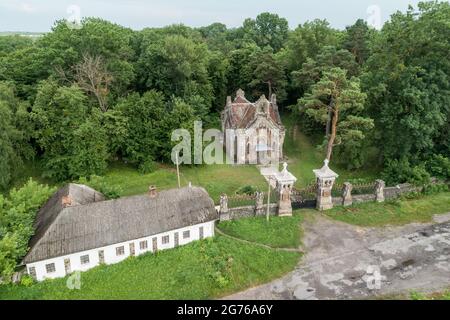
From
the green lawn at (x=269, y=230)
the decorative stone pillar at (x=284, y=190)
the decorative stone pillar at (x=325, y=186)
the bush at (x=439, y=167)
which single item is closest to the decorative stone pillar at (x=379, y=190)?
the decorative stone pillar at (x=325, y=186)

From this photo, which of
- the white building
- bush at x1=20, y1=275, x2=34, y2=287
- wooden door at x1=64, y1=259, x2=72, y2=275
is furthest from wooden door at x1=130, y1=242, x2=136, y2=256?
bush at x1=20, y1=275, x2=34, y2=287

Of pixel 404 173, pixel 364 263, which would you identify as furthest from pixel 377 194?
pixel 364 263

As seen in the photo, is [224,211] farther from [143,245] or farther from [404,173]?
[404,173]

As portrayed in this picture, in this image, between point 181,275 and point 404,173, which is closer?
point 181,275

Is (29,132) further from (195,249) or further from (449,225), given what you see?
(449,225)

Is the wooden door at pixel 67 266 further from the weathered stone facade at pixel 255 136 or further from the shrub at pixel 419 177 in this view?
the shrub at pixel 419 177
